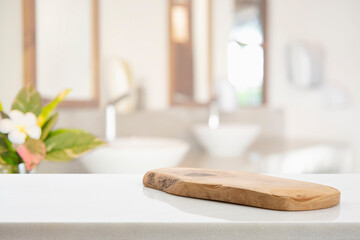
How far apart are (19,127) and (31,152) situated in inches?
2.0

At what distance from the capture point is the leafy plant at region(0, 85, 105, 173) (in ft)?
2.58

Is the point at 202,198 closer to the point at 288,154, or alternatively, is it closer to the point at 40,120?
the point at 40,120

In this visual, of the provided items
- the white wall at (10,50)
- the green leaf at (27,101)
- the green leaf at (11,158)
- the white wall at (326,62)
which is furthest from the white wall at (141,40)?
the green leaf at (11,158)

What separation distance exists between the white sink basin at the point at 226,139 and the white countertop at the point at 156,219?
64.3 inches

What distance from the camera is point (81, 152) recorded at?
0.84 m

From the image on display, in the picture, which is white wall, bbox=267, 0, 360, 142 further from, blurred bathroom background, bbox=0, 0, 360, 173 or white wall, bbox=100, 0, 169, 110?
white wall, bbox=100, 0, 169, 110

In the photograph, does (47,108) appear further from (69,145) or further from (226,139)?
(226,139)

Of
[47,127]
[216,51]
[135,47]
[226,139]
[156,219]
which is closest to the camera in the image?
[156,219]

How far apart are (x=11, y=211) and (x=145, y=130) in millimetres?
1861

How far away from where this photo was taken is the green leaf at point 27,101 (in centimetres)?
91

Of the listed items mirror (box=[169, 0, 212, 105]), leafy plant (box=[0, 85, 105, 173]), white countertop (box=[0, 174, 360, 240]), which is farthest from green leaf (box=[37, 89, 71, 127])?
mirror (box=[169, 0, 212, 105])

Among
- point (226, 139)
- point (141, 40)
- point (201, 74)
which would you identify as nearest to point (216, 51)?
point (201, 74)

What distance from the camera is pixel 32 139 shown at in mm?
794

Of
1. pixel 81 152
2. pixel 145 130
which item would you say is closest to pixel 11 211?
pixel 81 152
